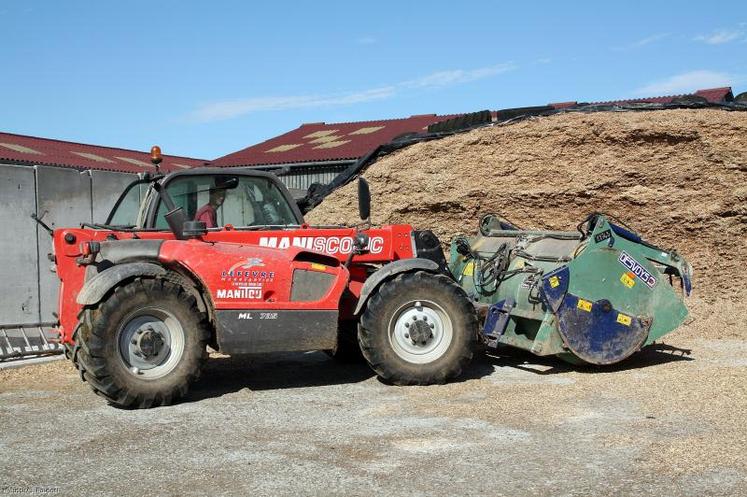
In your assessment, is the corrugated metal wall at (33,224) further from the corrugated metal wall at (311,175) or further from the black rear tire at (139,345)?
the corrugated metal wall at (311,175)

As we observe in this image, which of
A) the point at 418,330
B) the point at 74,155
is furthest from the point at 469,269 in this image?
the point at 74,155

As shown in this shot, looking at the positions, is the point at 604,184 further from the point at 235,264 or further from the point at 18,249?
the point at 18,249

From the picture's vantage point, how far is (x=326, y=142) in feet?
81.1

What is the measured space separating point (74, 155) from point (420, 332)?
21.5 m

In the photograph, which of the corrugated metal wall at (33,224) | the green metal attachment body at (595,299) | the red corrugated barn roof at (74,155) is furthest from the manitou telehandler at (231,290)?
the red corrugated barn roof at (74,155)

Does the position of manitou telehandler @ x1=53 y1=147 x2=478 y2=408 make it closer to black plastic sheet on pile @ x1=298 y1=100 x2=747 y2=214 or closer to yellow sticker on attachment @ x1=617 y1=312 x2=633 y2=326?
yellow sticker on attachment @ x1=617 y1=312 x2=633 y2=326

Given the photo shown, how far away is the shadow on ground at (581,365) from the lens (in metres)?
7.43

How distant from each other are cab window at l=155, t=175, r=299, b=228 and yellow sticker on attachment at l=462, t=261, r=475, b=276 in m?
2.18

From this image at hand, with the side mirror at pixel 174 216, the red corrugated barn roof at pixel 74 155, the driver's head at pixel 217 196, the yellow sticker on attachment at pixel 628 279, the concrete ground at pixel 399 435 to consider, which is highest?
the red corrugated barn roof at pixel 74 155

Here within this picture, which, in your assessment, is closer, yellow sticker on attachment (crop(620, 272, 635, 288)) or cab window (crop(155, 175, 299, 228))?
cab window (crop(155, 175, 299, 228))

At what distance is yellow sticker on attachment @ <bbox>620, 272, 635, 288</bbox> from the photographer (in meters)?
7.29

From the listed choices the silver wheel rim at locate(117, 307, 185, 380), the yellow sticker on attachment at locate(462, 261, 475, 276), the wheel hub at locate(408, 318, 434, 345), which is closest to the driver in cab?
the silver wheel rim at locate(117, 307, 185, 380)

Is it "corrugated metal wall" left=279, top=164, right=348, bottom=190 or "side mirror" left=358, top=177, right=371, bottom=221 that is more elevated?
"corrugated metal wall" left=279, top=164, right=348, bottom=190

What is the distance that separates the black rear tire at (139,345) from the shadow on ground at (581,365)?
3.07m
